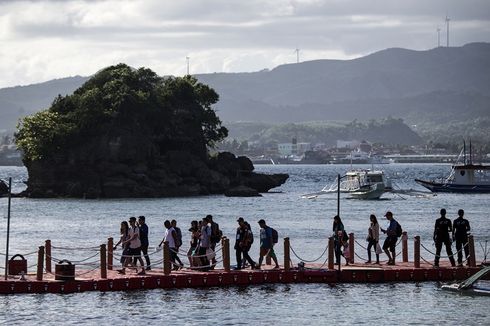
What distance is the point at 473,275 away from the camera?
45688 millimetres

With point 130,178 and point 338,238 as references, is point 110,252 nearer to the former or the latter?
point 338,238

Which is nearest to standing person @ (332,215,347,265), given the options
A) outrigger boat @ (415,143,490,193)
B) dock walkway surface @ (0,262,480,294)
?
dock walkway surface @ (0,262,480,294)

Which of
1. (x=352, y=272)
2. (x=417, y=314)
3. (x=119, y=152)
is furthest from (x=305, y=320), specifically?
(x=119, y=152)

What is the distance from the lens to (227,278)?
153 feet

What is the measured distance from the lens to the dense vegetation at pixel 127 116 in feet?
439

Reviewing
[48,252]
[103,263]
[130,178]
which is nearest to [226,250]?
[103,263]

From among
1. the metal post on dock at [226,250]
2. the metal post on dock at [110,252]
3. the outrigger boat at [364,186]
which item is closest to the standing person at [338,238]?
the metal post on dock at [226,250]

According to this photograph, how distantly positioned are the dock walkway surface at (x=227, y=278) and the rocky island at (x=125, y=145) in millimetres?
84004

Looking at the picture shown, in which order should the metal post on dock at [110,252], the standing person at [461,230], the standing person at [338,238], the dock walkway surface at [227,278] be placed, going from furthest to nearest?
the standing person at [461,230] < the metal post on dock at [110,252] < the standing person at [338,238] < the dock walkway surface at [227,278]

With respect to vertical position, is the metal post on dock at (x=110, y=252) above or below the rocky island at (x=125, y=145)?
below

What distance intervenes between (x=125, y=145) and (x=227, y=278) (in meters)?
87.1

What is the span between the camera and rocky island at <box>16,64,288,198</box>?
132125 mm

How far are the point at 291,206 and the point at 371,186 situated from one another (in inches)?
815

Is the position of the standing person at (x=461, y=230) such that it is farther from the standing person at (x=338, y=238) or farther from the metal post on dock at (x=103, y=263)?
the metal post on dock at (x=103, y=263)
